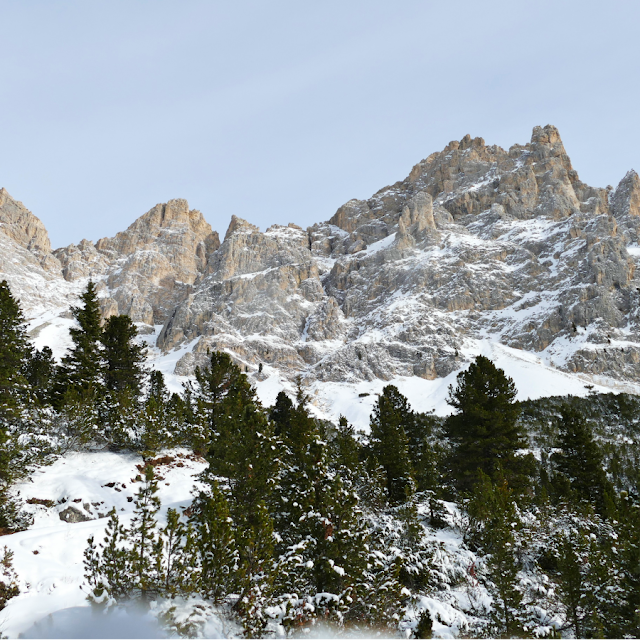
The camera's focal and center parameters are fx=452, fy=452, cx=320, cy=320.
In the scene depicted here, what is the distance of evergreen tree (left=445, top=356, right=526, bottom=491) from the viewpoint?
2258 centimetres

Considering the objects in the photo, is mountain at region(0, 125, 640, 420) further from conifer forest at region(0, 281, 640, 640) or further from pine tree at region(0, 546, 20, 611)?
pine tree at region(0, 546, 20, 611)

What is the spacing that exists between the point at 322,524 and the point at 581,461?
2215cm

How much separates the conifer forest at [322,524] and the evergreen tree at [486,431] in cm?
9

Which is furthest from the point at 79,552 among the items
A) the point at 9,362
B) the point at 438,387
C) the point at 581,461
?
the point at 438,387

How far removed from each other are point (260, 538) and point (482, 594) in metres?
7.52

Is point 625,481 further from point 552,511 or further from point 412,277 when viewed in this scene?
point 412,277

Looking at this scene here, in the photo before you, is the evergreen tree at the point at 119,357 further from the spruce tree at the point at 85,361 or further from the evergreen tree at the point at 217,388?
the evergreen tree at the point at 217,388

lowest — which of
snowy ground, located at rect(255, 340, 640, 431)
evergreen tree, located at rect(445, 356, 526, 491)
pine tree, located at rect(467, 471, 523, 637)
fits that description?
pine tree, located at rect(467, 471, 523, 637)

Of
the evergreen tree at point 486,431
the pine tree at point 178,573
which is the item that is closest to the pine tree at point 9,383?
the pine tree at point 178,573

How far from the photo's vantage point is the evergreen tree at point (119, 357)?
88.8ft

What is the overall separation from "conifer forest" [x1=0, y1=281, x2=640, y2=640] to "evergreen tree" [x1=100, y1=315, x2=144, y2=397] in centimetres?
10

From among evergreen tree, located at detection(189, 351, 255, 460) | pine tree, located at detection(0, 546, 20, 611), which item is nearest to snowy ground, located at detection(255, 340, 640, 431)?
evergreen tree, located at detection(189, 351, 255, 460)

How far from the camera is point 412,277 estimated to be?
172 metres

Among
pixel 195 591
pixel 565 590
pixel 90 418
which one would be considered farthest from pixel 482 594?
pixel 90 418
